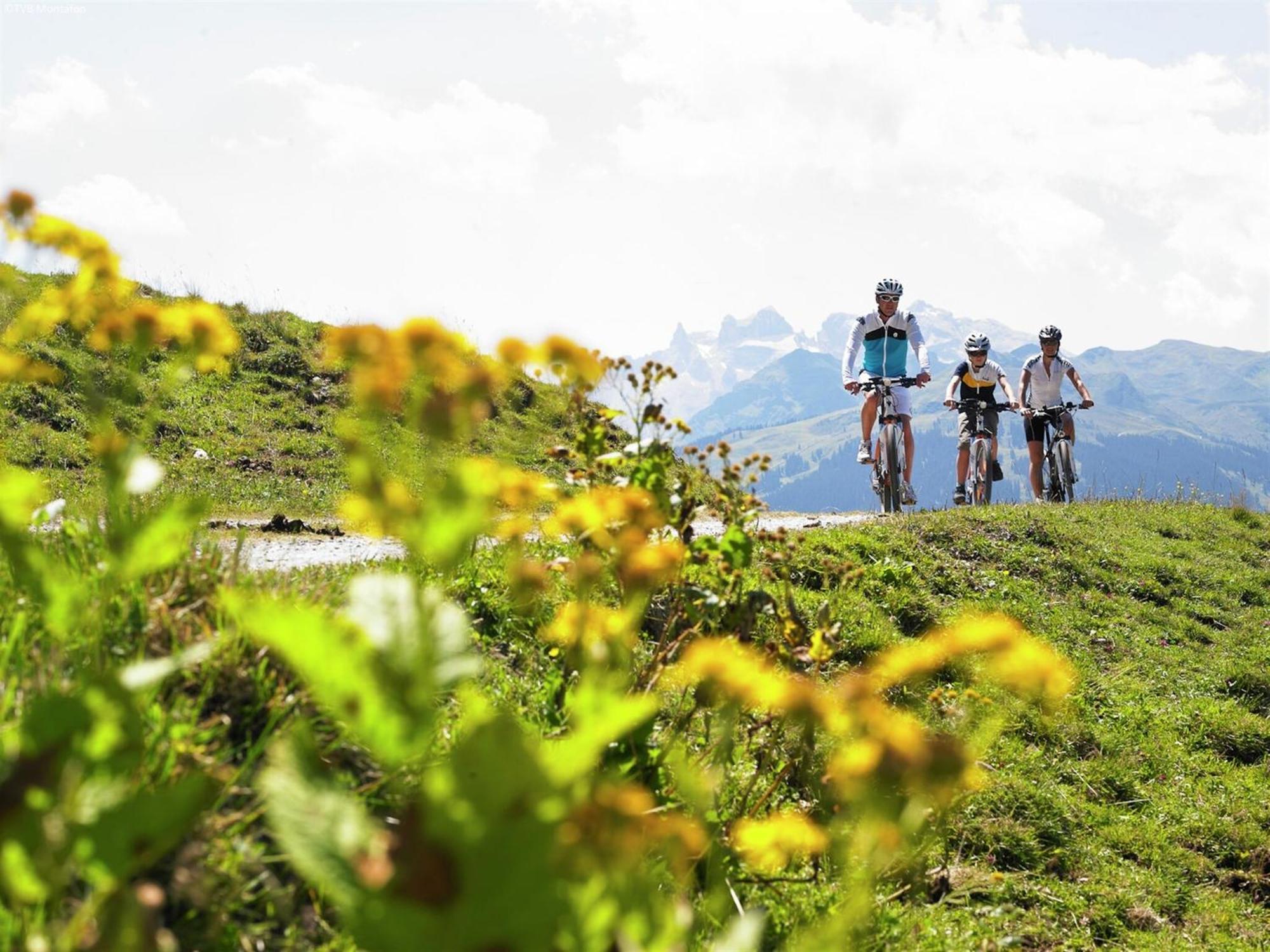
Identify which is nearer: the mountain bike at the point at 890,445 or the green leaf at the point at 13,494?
the green leaf at the point at 13,494

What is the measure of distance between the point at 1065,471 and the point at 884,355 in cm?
407

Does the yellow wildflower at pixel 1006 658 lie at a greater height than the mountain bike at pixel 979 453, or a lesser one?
lesser

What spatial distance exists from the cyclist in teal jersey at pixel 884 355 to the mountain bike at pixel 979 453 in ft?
5.88

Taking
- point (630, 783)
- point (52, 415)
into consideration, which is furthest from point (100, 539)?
point (52, 415)

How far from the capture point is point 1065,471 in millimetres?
15047

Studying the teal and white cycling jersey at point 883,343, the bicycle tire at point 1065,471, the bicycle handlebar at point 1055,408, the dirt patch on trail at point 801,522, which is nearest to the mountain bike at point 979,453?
the bicycle handlebar at point 1055,408


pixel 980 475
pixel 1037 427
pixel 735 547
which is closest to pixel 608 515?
pixel 735 547

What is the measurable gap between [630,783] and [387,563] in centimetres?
284

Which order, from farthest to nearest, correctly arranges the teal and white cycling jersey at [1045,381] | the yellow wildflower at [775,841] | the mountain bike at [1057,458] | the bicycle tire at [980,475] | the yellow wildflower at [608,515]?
the teal and white cycling jersey at [1045,381] → the mountain bike at [1057,458] → the bicycle tire at [980,475] → the yellow wildflower at [608,515] → the yellow wildflower at [775,841]

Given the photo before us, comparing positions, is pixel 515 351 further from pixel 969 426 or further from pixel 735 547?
pixel 969 426

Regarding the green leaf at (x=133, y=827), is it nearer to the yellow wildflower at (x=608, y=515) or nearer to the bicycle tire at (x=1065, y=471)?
the yellow wildflower at (x=608, y=515)

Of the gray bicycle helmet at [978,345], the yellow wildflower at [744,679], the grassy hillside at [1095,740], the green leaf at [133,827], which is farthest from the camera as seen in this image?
the gray bicycle helmet at [978,345]

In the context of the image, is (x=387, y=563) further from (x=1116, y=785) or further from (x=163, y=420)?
(x=163, y=420)

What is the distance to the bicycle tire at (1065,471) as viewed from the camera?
1488cm
